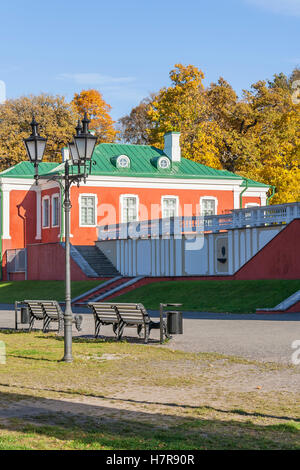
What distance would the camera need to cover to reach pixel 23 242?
46.8 meters

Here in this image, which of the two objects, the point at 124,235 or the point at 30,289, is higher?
the point at 124,235

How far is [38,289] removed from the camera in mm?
39344

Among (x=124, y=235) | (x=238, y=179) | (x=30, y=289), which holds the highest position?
Answer: (x=238, y=179)

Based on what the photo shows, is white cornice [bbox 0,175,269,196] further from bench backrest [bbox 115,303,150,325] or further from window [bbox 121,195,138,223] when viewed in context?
bench backrest [bbox 115,303,150,325]

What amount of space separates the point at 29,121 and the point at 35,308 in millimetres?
39350

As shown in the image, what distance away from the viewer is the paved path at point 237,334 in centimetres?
1494

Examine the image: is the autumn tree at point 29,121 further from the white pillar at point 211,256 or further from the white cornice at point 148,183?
the white pillar at point 211,256

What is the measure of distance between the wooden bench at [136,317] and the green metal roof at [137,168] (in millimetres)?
27076

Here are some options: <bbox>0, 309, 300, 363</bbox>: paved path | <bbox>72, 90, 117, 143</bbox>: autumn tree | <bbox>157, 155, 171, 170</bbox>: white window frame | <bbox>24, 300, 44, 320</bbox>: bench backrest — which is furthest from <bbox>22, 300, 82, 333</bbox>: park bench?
<bbox>72, 90, 117, 143</bbox>: autumn tree

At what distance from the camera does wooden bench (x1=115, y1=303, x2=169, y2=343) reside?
16825mm

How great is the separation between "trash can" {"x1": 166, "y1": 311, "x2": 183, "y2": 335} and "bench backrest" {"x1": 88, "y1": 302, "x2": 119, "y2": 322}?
4.29 ft
